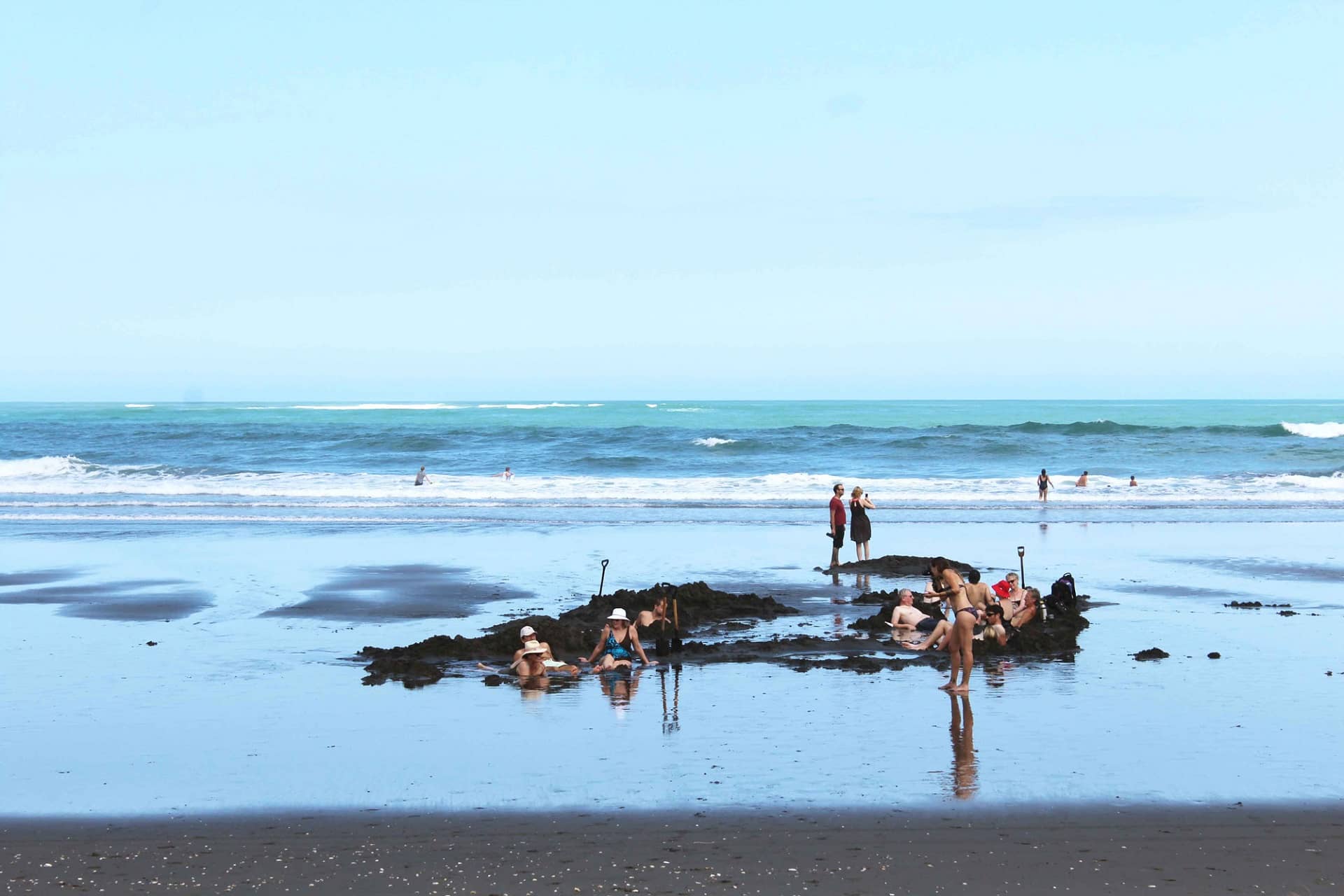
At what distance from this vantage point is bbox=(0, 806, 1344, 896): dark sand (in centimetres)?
746

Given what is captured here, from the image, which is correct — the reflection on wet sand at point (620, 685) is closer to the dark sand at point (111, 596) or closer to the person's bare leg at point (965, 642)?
the person's bare leg at point (965, 642)

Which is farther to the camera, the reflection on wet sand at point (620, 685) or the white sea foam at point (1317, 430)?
the white sea foam at point (1317, 430)

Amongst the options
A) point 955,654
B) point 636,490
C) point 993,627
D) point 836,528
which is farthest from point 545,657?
point 636,490

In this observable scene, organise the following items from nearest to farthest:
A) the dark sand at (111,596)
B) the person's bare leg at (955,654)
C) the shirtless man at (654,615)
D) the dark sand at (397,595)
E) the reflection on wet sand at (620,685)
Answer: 1. the reflection on wet sand at (620,685)
2. the person's bare leg at (955,654)
3. the shirtless man at (654,615)
4. the dark sand at (111,596)
5. the dark sand at (397,595)

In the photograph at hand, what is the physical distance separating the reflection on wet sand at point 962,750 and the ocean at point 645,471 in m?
22.0

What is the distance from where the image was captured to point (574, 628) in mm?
15453

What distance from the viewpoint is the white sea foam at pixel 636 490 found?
40.5 m

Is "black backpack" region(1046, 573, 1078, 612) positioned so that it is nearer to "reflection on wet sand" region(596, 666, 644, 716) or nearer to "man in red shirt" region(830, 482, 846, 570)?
"reflection on wet sand" region(596, 666, 644, 716)

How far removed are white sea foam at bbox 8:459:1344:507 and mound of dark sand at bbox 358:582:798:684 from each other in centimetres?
2111

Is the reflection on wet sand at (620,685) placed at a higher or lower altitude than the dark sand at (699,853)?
lower

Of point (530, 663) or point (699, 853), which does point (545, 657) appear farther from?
point (699, 853)

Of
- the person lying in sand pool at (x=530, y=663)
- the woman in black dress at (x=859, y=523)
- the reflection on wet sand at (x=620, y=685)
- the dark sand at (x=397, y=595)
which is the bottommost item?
the dark sand at (x=397, y=595)

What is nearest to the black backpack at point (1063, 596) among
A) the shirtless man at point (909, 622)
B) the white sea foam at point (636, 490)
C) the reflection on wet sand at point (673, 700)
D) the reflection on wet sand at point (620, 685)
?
the shirtless man at point (909, 622)

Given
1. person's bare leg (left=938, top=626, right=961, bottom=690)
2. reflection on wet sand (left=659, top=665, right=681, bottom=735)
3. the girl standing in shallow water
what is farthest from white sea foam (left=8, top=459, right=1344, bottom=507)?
person's bare leg (left=938, top=626, right=961, bottom=690)
